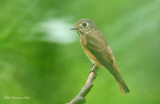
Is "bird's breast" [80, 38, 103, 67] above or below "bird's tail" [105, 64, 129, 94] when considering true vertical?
above

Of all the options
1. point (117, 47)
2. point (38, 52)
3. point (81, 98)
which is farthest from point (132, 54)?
point (81, 98)

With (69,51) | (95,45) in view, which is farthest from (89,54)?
(69,51)

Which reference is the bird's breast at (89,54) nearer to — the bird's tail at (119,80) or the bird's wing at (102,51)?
the bird's wing at (102,51)

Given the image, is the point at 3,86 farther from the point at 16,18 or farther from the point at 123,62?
the point at 123,62

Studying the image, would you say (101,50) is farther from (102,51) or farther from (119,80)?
(119,80)

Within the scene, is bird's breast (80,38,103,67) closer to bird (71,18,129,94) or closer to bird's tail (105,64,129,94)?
bird (71,18,129,94)

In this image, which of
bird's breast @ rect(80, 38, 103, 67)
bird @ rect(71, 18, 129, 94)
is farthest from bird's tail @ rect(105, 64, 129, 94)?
bird's breast @ rect(80, 38, 103, 67)
